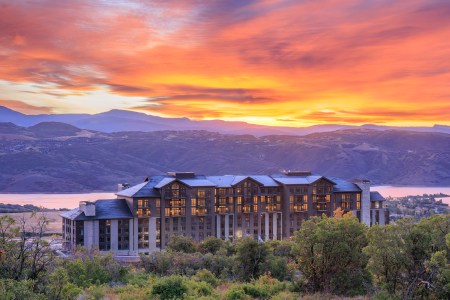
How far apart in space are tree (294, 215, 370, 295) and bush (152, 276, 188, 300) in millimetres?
5213

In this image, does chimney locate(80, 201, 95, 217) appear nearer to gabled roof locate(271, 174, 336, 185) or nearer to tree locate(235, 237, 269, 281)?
gabled roof locate(271, 174, 336, 185)

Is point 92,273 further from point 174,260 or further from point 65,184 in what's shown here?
point 65,184

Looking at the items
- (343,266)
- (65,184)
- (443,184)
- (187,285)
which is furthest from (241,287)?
(443,184)

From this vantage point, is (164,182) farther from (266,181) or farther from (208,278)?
(208,278)

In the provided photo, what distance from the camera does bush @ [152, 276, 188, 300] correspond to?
19.8 metres

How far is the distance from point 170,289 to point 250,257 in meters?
10.8

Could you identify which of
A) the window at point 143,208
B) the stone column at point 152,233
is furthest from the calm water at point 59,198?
the stone column at point 152,233

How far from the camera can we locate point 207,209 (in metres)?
61.3

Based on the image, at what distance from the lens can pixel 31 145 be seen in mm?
189375

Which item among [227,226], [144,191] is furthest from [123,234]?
[227,226]

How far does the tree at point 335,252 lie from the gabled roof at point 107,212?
122 feet

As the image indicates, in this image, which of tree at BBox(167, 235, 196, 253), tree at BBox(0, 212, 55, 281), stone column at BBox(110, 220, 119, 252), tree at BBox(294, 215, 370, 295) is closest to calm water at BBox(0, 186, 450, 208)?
stone column at BBox(110, 220, 119, 252)

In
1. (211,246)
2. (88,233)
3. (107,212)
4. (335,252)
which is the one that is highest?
(335,252)

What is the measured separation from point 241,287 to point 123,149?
17997 centimetres
